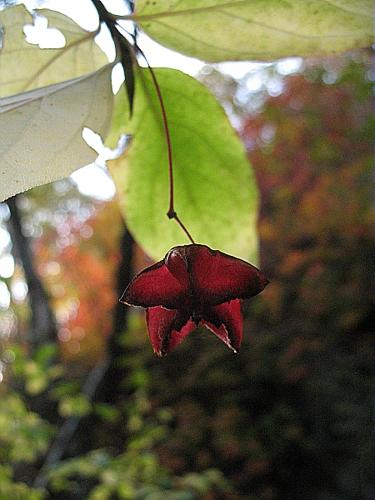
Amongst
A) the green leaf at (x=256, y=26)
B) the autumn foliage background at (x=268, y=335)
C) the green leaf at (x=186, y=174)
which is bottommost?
the autumn foliage background at (x=268, y=335)

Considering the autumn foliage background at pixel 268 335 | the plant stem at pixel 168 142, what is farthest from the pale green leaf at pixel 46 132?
the autumn foliage background at pixel 268 335

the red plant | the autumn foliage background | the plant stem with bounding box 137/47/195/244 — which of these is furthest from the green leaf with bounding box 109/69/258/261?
the autumn foliage background

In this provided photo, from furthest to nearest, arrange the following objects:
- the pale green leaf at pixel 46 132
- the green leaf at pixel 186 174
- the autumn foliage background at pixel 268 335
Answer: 1. the autumn foliage background at pixel 268 335
2. the green leaf at pixel 186 174
3. the pale green leaf at pixel 46 132

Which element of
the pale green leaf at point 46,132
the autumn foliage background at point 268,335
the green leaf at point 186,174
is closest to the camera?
the pale green leaf at point 46,132

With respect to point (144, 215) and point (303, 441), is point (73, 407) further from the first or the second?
point (303, 441)

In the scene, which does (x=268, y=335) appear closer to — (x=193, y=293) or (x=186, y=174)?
(x=186, y=174)

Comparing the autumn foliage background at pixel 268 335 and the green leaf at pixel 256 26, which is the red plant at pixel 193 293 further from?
the autumn foliage background at pixel 268 335

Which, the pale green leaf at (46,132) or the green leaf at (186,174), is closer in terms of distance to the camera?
the pale green leaf at (46,132)
